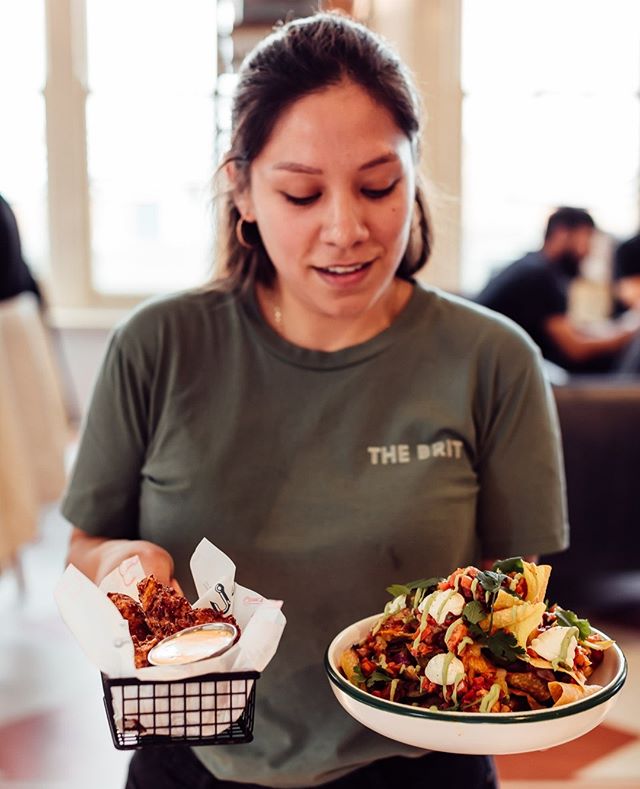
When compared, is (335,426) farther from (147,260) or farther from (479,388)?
(147,260)

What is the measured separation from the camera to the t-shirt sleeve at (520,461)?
4.02 feet

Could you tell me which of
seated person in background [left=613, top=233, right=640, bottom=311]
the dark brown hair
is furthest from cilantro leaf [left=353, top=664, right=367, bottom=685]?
seated person in background [left=613, top=233, right=640, bottom=311]

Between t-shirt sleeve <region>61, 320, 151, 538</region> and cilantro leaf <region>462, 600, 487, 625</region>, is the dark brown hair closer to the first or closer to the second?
t-shirt sleeve <region>61, 320, 151, 538</region>

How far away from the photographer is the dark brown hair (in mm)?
1187

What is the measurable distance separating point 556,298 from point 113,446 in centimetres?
354

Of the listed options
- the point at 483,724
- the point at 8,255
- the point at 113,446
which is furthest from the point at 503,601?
the point at 8,255

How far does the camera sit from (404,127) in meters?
1.22

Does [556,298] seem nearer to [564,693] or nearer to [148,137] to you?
[148,137]

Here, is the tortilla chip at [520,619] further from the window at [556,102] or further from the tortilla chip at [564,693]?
the window at [556,102]

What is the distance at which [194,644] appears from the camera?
2.73 feet

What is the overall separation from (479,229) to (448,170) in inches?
19.0

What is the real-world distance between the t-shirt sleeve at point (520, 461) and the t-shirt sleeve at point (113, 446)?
0.40 m

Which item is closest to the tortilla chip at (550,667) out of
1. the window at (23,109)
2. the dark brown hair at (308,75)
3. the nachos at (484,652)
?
the nachos at (484,652)

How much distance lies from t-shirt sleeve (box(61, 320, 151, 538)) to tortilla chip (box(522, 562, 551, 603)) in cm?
51
